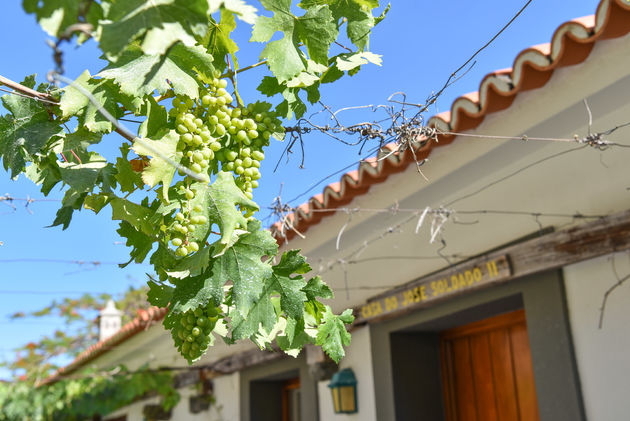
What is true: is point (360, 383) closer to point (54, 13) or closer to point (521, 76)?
point (521, 76)

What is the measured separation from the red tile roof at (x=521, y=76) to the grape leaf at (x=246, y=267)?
100cm

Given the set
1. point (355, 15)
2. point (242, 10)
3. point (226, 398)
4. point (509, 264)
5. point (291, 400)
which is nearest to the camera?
point (242, 10)

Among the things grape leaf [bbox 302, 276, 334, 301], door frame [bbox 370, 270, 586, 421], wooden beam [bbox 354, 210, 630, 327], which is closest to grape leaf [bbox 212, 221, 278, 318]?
grape leaf [bbox 302, 276, 334, 301]

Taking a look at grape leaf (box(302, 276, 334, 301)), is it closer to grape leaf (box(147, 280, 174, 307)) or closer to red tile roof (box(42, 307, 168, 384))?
grape leaf (box(147, 280, 174, 307))

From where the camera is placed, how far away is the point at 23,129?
1.31m

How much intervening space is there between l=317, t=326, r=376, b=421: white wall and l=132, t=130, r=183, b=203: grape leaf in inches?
145

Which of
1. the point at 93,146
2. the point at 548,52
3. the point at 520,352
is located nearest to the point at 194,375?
the point at 520,352

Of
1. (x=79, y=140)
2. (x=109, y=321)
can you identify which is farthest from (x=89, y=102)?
(x=109, y=321)

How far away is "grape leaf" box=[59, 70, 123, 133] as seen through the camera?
1229mm

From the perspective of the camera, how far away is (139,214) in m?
1.35

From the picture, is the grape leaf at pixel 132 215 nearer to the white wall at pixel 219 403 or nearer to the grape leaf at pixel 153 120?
the grape leaf at pixel 153 120

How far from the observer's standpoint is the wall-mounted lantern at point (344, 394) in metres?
4.69

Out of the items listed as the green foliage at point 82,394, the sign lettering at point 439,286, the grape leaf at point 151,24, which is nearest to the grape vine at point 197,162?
the grape leaf at point 151,24

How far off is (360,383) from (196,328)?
371cm
